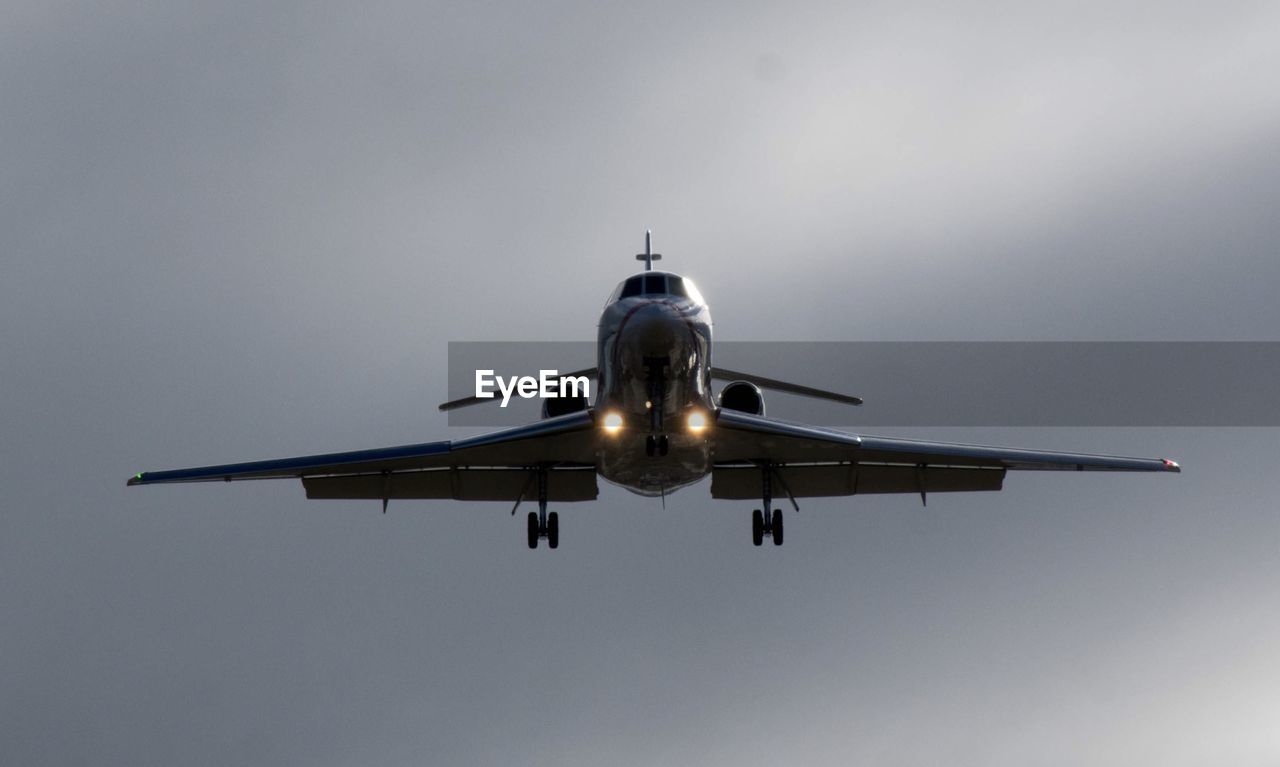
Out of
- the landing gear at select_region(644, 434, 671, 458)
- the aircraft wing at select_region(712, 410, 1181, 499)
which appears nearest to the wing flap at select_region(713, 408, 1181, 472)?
the aircraft wing at select_region(712, 410, 1181, 499)

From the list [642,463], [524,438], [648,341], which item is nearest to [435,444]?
[524,438]

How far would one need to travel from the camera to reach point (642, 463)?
87.2ft

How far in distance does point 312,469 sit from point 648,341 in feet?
29.3

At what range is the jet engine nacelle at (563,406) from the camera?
94.6ft

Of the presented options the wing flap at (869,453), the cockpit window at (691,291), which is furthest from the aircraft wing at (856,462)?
the cockpit window at (691,291)

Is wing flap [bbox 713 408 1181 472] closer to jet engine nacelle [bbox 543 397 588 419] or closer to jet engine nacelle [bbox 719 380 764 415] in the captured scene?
jet engine nacelle [bbox 719 380 764 415]

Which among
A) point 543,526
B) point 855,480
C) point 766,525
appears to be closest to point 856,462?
point 855,480

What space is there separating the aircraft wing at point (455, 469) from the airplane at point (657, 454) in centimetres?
3

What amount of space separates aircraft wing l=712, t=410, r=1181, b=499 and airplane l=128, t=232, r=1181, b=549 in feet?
0.13

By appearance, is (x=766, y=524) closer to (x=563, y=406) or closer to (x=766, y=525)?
(x=766, y=525)

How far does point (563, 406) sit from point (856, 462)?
22.4ft

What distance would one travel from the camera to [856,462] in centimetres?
3178

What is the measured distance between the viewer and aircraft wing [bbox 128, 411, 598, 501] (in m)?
27.9

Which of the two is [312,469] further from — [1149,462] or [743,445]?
[1149,462]
